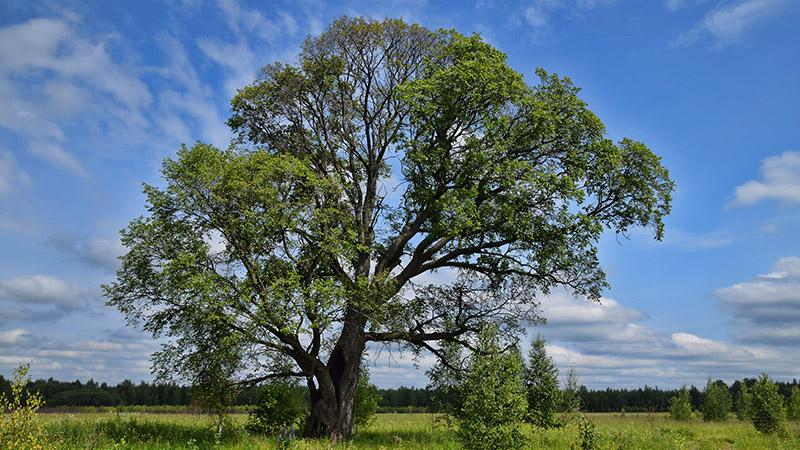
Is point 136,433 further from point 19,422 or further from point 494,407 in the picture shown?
point 494,407

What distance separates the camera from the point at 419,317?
26.0 meters

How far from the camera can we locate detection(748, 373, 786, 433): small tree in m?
36.5

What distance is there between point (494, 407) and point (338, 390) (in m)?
11.5

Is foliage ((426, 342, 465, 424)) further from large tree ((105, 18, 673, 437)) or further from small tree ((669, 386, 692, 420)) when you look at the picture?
small tree ((669, 386, 692, 420))

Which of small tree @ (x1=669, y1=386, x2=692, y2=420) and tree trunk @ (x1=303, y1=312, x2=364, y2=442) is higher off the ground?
Answer: tree trunk @ (x1=303, y1=312, x2=364, y2=442)

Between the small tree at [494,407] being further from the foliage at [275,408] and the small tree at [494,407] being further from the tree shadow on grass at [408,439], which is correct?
the foliage at [275,408]

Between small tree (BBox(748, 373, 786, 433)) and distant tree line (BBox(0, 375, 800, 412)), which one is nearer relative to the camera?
small tree (BBox(748, 373, 786, 433))

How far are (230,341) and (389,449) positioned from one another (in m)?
6.52

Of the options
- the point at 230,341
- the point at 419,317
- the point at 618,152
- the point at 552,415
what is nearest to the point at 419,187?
the point at 419,317

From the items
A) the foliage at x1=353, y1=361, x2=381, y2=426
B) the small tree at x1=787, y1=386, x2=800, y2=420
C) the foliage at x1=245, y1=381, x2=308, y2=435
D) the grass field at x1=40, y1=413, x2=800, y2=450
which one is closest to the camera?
the grass field at x1=40, y1=413, x2=800, y2=450

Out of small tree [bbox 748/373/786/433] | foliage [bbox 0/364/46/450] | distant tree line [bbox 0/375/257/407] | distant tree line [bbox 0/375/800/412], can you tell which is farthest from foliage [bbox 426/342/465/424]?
distant tree line [bbox 0/375/257/407]

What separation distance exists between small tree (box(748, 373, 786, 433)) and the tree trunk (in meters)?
27.1

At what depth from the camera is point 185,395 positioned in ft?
281

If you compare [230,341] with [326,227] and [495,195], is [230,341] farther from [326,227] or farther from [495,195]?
[495,195]
